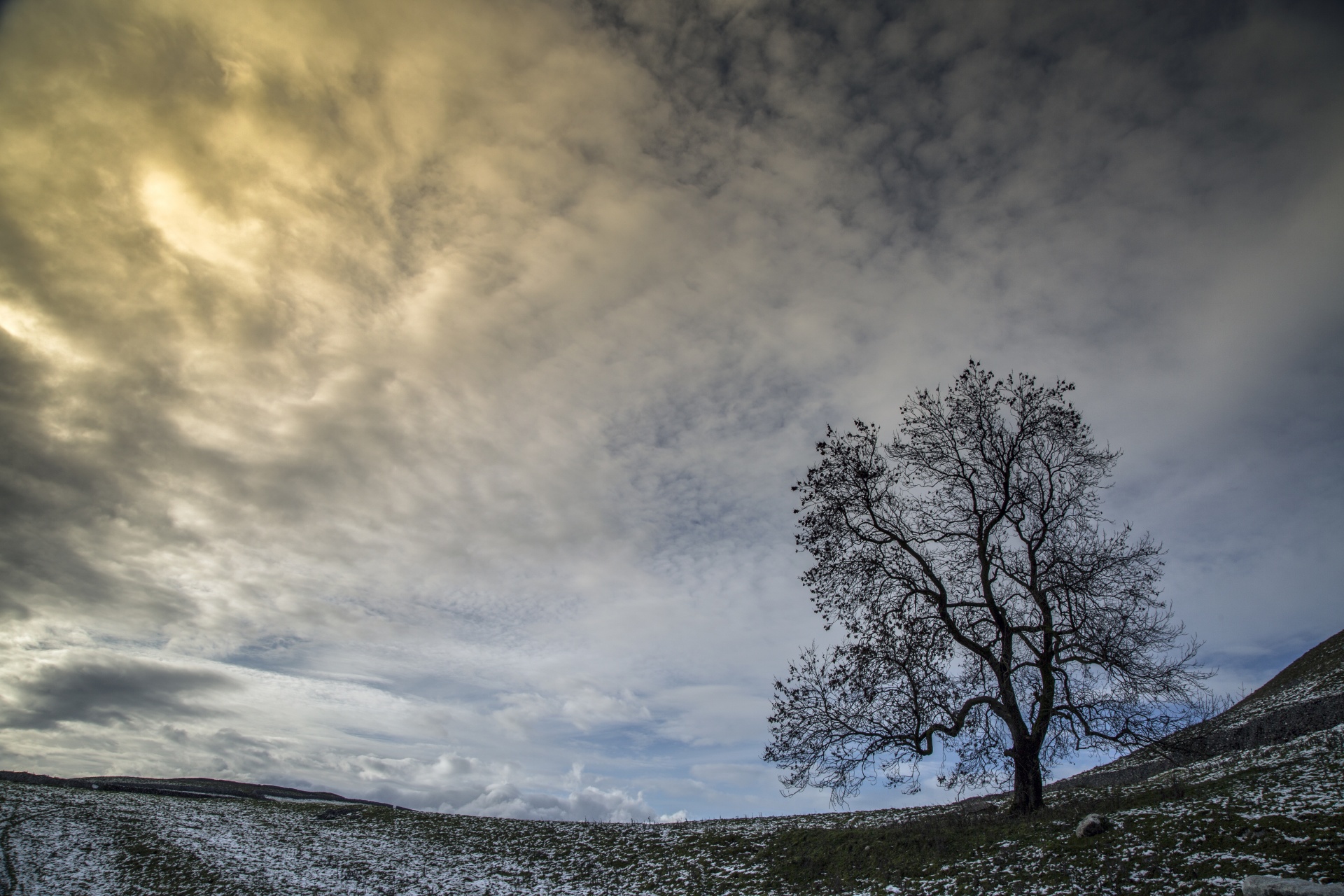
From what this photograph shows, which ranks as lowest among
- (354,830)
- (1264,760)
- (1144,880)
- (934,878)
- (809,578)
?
(354,830)

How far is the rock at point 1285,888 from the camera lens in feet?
26.7

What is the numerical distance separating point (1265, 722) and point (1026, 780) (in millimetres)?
13623

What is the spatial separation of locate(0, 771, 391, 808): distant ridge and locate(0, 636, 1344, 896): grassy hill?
6.46 meters

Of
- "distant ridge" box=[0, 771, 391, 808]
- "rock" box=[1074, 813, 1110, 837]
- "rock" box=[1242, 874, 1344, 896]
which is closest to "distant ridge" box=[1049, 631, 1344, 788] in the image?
"rock" box=[1074, 813, 1110, 837]

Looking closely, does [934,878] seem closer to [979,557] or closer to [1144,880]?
[1144,880]

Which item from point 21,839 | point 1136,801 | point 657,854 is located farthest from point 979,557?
point 21,839

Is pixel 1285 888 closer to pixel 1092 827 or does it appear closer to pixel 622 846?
pixel 1092 827

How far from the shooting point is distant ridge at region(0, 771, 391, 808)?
3731 centimetres

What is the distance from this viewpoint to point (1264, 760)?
51.9 ft

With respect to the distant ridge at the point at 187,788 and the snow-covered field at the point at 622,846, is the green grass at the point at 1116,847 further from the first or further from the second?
the distant ridge at the point at 187,788

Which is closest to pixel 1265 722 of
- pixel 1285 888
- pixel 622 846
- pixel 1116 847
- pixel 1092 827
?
pixel 1092 827

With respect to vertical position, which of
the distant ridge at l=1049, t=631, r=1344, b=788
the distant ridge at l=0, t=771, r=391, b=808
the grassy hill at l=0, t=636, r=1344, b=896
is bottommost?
the distant ridge at l=0, t=771, r=391, b=808

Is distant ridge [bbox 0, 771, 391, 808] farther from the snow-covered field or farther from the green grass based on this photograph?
the green grass

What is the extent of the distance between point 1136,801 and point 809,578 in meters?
9.61
